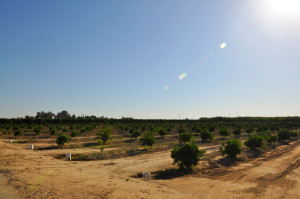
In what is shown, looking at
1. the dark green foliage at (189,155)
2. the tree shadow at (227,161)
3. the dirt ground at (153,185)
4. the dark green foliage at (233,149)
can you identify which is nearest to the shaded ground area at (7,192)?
the dirt ground at (153,185)

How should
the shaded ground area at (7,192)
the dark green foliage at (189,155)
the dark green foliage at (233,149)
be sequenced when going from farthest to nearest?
the dark green foliage at (233,149) → the dark green foliage at (189,155) → the shaded ground area at (7,192)

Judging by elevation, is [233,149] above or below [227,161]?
above

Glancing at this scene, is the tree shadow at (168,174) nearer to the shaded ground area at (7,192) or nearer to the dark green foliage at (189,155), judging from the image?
the dark green foliage at (189,155)

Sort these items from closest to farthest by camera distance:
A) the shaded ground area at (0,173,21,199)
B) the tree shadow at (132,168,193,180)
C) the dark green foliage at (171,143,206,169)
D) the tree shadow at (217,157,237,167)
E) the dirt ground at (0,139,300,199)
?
1. the shaded ground area at (0,173,21,199)
2. the dirt ground at (0,139,300,199)
3. the tree shadow at (132,168,193,180)
4. the dark green foliage at (171,143,206,169)
5. the tree shadow at (217,157,237,167)

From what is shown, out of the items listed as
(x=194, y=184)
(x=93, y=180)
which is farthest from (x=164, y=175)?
(x=93, y=180)

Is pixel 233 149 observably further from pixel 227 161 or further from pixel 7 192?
pixel 7 192

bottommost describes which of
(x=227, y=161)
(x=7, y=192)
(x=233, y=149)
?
(x=227, y=161)

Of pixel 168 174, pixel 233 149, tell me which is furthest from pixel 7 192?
pixel 233 149

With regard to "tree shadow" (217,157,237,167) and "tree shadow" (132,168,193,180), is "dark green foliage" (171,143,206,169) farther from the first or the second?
"tree shadow" (217,157,237,167)

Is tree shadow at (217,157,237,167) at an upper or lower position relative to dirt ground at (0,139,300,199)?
lower

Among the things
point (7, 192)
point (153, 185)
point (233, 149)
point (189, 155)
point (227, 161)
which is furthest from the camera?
point (233, 149)

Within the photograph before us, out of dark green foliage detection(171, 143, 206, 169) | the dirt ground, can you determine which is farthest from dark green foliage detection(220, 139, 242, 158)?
dark green foliage detection(171, 143, 206, 169)

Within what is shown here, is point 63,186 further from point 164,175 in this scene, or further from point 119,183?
point 164,175

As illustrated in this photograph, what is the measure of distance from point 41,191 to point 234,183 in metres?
10.6
